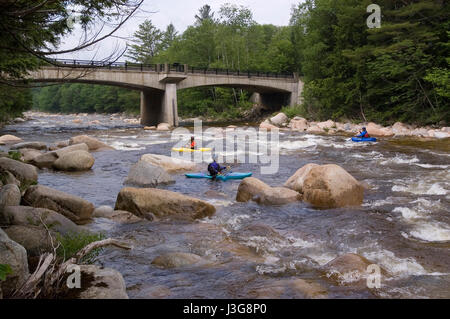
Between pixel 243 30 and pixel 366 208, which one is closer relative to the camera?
pixel 366 208

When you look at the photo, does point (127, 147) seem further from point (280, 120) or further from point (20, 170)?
point (280, 120)

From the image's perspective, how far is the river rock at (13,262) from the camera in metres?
3.90

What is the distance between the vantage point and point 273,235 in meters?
7.14

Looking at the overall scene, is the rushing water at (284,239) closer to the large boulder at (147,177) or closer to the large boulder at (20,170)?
the large boulder at (147,177)

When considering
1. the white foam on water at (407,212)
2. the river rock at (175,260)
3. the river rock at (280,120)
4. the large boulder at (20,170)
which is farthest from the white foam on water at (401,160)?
the river rock at (280,120)

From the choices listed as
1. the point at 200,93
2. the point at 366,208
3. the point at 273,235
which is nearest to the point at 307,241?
the point at 273,235

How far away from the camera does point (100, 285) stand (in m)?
4.30

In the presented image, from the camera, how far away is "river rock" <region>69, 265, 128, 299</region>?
13.5 ft

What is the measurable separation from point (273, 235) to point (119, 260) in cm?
282

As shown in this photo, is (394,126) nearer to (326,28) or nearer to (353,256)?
(326,28)

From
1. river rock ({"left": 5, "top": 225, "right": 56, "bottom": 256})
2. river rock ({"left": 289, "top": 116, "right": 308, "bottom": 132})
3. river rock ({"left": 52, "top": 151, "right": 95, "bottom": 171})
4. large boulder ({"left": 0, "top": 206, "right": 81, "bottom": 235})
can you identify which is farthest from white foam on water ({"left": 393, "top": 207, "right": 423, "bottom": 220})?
river rock ({"left": 289, "top": 116, "right": 308, "bottom": 132})

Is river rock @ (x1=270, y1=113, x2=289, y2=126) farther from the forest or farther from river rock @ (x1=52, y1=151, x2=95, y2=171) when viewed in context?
river rock @ (x1=52, y1=151, x2=95, y2=171)

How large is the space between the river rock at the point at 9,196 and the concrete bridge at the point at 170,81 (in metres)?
22.9
